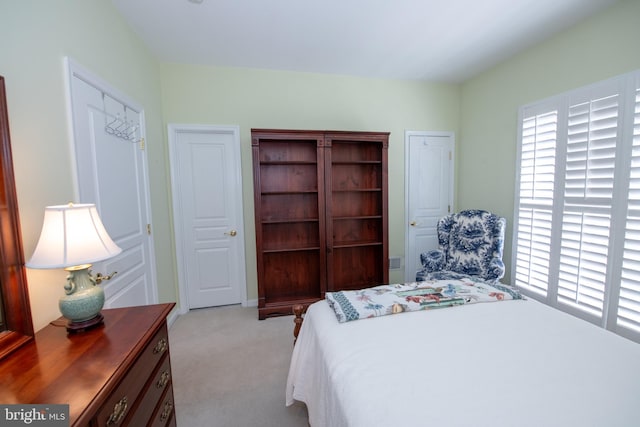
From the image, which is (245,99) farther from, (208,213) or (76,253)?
(76,253)

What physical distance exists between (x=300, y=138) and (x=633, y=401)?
273cm

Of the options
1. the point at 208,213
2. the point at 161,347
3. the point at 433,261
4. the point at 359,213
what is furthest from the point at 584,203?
the point at 208,213

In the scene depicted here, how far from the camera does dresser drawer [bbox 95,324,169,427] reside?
0.82 m

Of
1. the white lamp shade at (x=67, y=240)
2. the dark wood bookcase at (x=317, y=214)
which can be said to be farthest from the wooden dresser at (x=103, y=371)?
the dark wood bookcase at (x=317, y=214)

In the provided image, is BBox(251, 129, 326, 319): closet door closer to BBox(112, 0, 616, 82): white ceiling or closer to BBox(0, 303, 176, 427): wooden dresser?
BBox(112, 0, 616, 82): white ceiling

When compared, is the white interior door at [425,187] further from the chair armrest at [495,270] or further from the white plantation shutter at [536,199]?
the chair armrest at [495,270]

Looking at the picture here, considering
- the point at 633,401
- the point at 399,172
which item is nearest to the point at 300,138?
the point at 399,172

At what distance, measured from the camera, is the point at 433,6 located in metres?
2.03

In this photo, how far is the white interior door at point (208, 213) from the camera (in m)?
2.95

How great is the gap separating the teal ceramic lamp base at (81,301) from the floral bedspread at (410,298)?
1110 mm

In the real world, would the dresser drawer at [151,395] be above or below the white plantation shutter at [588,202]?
below

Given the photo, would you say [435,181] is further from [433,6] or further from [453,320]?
[453,320]

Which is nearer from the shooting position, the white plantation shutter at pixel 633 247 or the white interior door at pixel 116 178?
the white interior door at pixel 116 178

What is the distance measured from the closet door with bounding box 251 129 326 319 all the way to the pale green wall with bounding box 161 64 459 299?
21 centimetres
